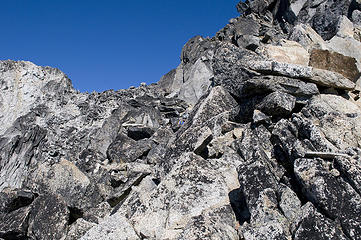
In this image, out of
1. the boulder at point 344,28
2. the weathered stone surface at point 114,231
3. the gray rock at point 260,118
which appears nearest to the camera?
the weathered stone surface at point 114,231

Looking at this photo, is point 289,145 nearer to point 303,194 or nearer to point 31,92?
point 303,194

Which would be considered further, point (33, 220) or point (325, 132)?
point (33, 220)

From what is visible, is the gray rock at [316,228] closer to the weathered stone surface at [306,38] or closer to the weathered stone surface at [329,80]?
the weathered stone surface at [329,80]

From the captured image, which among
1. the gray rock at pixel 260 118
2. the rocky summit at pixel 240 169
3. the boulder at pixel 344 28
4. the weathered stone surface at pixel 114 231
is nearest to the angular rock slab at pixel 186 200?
the rocky summit at pixel 240 169

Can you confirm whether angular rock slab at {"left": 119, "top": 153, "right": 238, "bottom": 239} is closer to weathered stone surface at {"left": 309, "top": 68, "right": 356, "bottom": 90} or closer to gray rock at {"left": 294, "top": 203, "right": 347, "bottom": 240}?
gray rock at {"left": 294, "top": 203, "right": 347, "bottom": 240}

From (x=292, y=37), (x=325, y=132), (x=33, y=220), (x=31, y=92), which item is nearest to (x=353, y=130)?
(x=325, y=132)

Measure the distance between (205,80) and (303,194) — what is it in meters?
30.0

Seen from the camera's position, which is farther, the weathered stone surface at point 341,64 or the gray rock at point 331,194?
the weathered stone surface at point 341,64

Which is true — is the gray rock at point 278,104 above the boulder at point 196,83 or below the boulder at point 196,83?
below

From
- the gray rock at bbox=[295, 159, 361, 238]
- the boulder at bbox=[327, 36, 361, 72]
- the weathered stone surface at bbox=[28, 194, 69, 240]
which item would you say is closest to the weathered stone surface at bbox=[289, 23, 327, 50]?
the boulder at bbox=[327, 36, 361, 72]

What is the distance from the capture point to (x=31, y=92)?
4572cm

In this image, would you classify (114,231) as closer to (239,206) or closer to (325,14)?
(239,206)

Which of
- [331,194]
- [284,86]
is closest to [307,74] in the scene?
[284,86]

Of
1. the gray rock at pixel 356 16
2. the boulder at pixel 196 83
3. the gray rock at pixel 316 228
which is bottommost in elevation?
the gray rock at pixel 316 228
